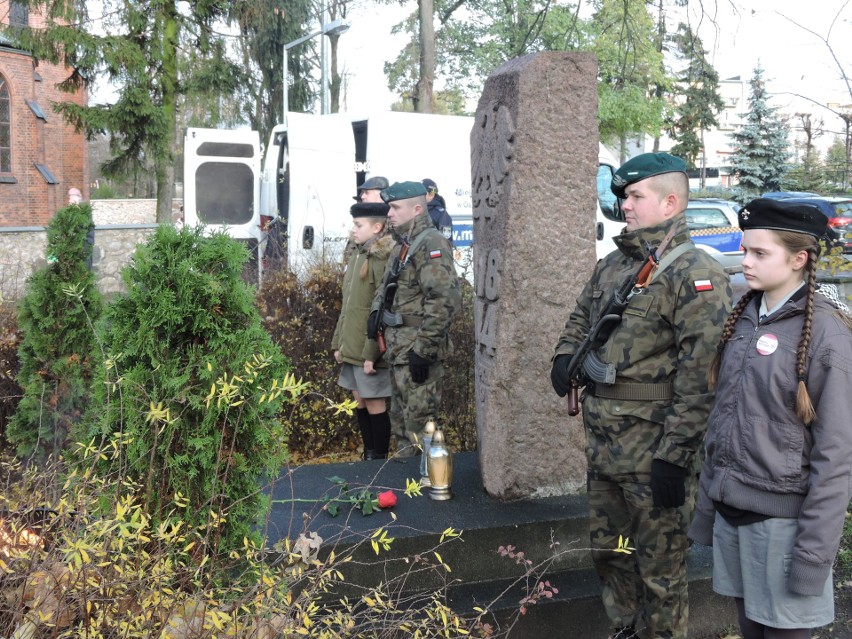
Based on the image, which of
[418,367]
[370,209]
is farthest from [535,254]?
[370,209]

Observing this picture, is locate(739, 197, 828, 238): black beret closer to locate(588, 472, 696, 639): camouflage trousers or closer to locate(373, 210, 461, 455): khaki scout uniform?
locate(588, 472, 696, 639): camouflage trousers

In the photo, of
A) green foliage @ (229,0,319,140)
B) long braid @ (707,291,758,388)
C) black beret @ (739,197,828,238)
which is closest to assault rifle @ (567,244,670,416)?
long braid @ (707,291,758,388)

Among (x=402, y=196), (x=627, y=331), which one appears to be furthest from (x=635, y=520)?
(x=402, y=196)

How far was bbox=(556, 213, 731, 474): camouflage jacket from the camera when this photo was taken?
317cm

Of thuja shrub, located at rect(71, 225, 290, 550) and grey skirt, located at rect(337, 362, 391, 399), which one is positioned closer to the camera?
thuja shrub, located at rect(71, 225, 290, 550)

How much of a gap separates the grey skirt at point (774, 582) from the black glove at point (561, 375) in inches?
36.9

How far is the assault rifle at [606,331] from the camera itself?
3355mm

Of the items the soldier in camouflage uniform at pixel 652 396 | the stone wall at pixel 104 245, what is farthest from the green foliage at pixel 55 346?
the stone wall at pixel 104 245

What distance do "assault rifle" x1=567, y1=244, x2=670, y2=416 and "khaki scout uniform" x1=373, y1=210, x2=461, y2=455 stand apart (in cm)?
162

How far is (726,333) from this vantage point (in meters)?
3.03

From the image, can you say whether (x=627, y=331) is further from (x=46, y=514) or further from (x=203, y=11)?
(x=203, y=11)

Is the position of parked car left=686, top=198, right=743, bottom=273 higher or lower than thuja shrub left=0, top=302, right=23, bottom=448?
higher

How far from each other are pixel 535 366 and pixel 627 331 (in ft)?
3.52

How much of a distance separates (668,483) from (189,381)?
164 centimetres
